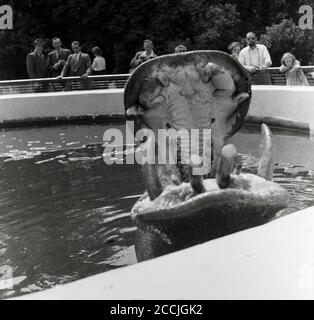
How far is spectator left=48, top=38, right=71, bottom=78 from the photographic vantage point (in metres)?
14.6

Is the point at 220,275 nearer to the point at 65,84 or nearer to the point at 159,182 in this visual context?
the point at 159,182

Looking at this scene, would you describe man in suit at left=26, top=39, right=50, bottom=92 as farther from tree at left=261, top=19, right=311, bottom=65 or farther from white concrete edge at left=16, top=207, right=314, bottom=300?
white concrete edge at left=16, top=207, right=314, bottom=300

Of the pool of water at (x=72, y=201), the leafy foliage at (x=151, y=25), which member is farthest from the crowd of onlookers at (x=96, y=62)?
the leafy foliage at (x=151, y=25)

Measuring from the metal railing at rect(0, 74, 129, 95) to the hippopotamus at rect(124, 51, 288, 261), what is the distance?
915 cm

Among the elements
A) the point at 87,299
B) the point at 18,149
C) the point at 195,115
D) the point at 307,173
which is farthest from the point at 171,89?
the point at 18,149

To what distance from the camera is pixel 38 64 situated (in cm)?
1455

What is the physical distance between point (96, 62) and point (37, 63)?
137cm

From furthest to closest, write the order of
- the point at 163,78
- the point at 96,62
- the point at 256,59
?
the point at 96,62, the point at 256,59, the point at 163,78

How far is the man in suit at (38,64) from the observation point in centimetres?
1419

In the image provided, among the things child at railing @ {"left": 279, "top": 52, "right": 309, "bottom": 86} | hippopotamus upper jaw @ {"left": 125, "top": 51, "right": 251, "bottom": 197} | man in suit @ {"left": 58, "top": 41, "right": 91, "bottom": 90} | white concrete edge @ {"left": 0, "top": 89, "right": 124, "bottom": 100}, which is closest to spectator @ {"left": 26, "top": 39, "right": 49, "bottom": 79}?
man in suit @ {"left": 58, "top": 41, "right": 91, "bottom": 90}

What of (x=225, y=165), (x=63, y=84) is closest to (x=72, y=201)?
(x=225, y=165)

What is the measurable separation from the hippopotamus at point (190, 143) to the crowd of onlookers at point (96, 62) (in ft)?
22.3
